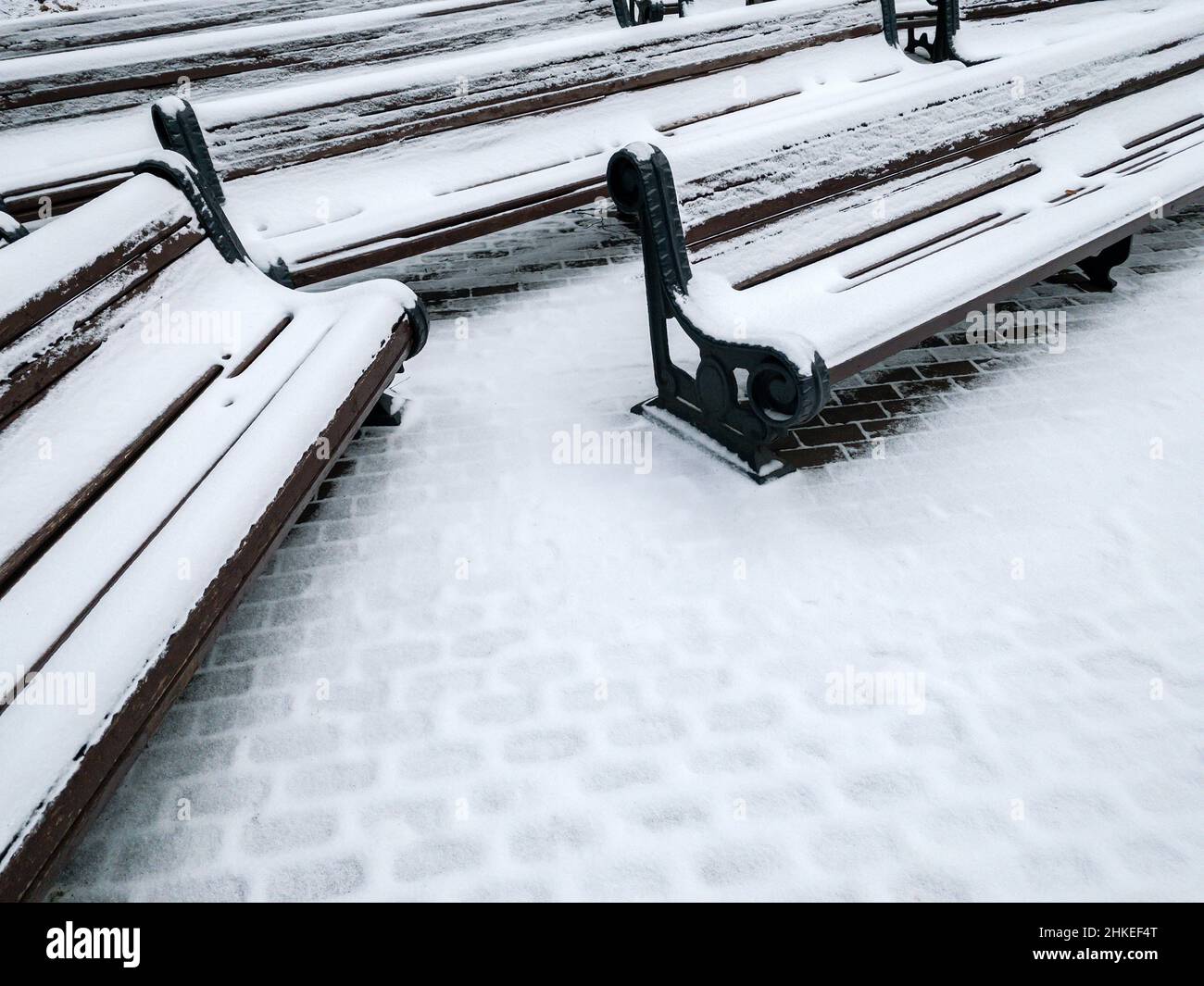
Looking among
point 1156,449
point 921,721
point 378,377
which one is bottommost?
point 921,721

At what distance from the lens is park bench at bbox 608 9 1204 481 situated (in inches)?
110

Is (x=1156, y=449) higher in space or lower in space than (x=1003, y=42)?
lower

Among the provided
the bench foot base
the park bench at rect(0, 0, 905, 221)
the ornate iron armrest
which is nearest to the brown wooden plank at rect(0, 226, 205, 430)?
the park bench at rect(0, 0, 905, 221)

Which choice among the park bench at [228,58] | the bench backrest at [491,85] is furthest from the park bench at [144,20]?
the bench backrest at [491,85]

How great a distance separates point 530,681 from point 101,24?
5154mm

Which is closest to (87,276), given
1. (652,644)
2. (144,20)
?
A: (652,644)

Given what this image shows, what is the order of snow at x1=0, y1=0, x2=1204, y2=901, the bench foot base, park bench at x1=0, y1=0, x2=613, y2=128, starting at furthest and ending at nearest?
park bench at x1=0, y1=0, x2=613, y2=128 < the bench foot base < snow at x1=0, y1=0, x2=1204, y2=901

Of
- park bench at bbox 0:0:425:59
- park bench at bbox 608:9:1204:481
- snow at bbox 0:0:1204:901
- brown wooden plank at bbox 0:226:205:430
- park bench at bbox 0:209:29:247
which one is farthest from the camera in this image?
park bench at bbox 0:0:425:59

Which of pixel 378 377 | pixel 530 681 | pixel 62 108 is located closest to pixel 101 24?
pixel 62 108

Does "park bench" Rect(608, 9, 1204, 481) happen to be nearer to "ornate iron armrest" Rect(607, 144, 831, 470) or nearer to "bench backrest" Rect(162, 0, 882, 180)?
"ornate iron armrest" Rect(607, 144, 831, 470)

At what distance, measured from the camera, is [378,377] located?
2812 mm

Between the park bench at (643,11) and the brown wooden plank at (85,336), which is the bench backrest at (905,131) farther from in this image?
the park bench at (643,11)
